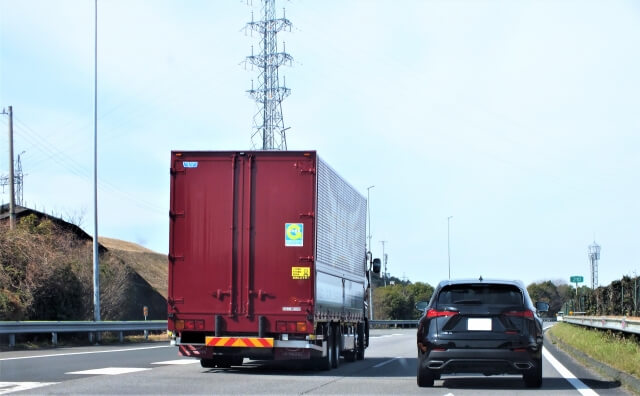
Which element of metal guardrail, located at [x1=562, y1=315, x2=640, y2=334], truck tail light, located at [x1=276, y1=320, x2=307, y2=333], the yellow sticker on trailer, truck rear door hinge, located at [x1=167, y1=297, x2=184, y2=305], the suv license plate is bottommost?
metal guardrail, located at [x1=562, y1=315, x2=640, y2=334]

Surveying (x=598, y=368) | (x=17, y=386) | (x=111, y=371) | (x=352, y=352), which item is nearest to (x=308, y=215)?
(x=111, y=371)

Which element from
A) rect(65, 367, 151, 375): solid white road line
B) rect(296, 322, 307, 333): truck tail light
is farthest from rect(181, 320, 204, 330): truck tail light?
rect(296, 322, 307, 333): truck tail light

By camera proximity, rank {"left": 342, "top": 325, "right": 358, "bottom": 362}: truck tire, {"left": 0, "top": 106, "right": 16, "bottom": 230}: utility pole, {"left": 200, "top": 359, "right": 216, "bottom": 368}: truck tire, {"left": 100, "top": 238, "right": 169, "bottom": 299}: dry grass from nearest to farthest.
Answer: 1. {"left": 200, "top": 359, "right": 216, "bottom": 368}: truck tire
2. {"left": 342, "top": 325, "right": 358, "bottom": 362}: truck tire
3. {"left": 0, "top": 106, "right": 16, "bottom": 230}: utility pole
4. {"left": 100, "top": 238, "right": 169, "bottom": 299}: dry grass

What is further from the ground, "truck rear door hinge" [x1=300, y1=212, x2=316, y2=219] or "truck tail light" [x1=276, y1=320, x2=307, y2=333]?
"truck rear door hinge" [x1=300, y1=212, x2=316, y2=219]

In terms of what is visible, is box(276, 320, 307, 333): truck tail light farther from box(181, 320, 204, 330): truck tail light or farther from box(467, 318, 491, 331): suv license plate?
box(467, 318, 491, 331): suv license plate

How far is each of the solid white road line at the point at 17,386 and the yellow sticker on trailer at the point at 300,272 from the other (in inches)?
169

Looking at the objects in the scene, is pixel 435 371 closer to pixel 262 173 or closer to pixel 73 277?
pixel 262 173

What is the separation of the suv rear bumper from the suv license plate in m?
0.32

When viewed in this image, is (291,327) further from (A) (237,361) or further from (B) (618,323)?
(B) (618,323)

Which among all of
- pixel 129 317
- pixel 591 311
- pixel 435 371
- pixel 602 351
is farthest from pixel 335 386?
pixel 129 317

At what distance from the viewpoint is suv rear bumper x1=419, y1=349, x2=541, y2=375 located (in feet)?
40.9

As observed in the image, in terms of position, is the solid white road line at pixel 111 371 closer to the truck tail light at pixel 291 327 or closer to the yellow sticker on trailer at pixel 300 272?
the truck tail light at pixel 291 327

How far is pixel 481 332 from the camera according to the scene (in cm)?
1262

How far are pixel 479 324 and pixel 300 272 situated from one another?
359 centimetres
